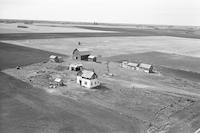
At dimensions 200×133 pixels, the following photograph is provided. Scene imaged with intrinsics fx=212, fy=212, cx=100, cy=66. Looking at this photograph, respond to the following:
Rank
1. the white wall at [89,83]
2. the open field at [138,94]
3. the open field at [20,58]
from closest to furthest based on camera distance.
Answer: the open field at [138,94], the white wall at [89,83], the open field at [20,58]

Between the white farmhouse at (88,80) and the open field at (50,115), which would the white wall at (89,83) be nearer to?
the white farmhouse at (88,80)

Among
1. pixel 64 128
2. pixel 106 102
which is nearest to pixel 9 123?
pixel 64 128

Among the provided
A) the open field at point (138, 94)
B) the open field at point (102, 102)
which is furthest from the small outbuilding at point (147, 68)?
the open field at point (102, 102)

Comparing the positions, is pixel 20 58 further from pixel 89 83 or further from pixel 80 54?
pixel 89 83

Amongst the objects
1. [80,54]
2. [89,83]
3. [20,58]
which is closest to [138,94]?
[89,83]

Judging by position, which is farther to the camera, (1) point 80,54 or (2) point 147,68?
(1) point 80,54

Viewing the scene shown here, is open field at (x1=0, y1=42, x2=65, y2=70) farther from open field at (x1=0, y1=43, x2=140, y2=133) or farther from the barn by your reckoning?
open field at (x1=0, y1=43, x2=140, y2=133)

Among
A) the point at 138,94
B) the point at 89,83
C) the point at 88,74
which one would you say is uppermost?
the point at 88,74

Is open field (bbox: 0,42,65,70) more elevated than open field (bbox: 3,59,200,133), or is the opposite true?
open field (bbox: 0,42,65,70)

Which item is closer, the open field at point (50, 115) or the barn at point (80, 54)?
the open field at point (50, 115)

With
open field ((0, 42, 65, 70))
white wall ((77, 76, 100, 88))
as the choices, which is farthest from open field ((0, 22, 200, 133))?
open field ((0, 42, 65, 70))

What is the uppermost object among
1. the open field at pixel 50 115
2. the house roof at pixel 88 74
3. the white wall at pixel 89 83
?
the house roof at pixel 88 74

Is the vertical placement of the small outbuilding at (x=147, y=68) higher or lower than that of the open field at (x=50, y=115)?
higher
